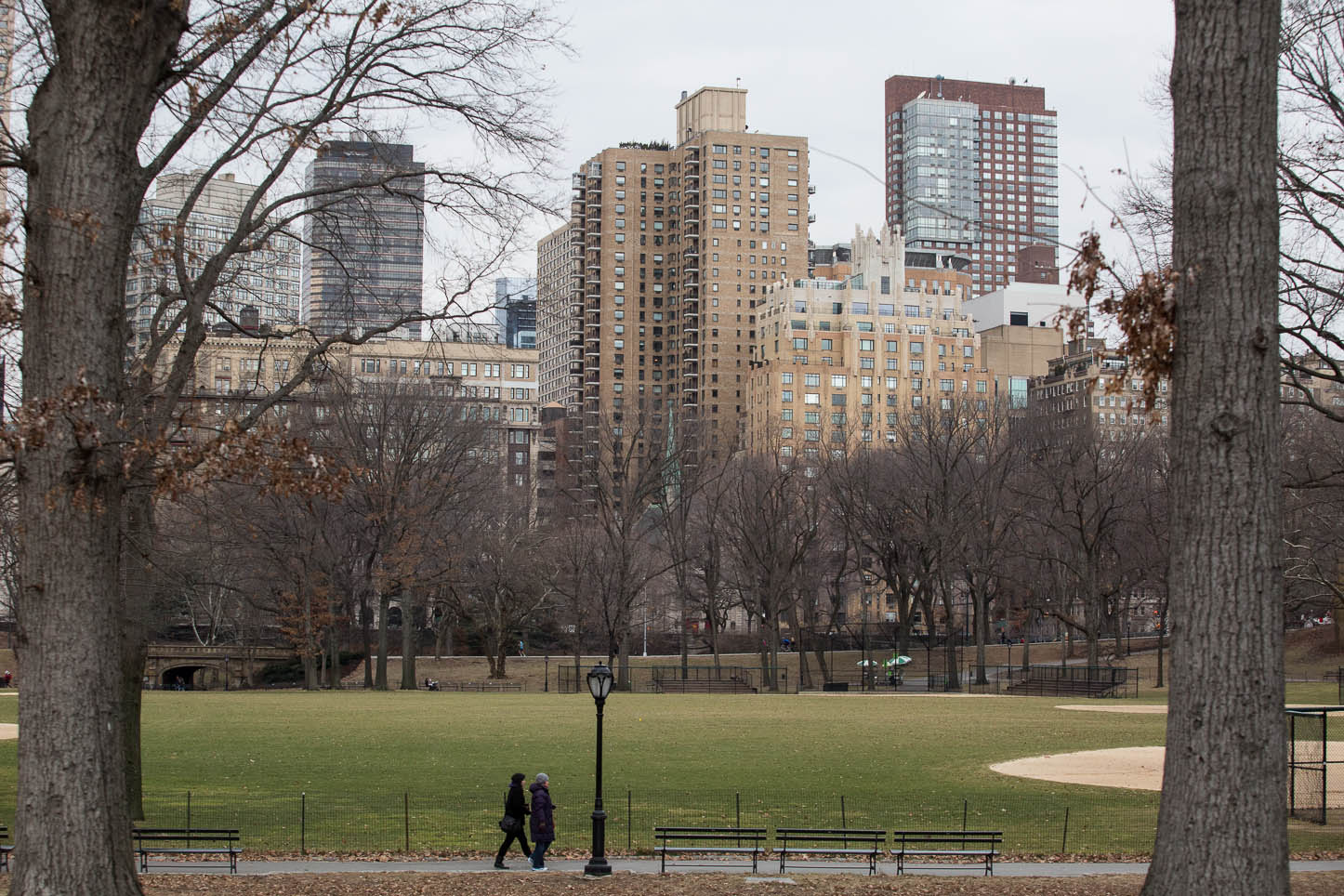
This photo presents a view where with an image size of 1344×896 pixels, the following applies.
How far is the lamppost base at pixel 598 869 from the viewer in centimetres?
1769

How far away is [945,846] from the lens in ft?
69.0

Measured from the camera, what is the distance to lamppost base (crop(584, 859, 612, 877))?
1769cm

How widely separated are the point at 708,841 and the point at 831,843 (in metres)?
1.79

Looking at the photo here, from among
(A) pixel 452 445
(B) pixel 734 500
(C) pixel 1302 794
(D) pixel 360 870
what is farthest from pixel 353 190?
(B) pixel 734 500

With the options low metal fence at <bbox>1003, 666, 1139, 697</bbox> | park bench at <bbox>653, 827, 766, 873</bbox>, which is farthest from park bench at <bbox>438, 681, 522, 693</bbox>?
park bench at <bbox>653, 827, 766, 873</bbox>

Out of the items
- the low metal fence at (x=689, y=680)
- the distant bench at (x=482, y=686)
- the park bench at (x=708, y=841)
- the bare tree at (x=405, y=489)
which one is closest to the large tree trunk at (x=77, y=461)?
the park bench at (x=708, y=841)

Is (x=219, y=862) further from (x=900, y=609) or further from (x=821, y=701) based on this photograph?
(x=900, y=609)

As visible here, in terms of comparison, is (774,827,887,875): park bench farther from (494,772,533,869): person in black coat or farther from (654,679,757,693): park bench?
(654,679,757,693): park bench

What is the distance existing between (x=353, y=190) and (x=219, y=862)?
933 centimetres

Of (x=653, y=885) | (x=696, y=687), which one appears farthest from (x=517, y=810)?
(x=696, y=687)

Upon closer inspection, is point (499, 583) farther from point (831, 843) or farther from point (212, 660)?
point (831, 843)

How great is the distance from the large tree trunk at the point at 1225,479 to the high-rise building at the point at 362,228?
31.8 feet

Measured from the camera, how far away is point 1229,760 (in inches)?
377

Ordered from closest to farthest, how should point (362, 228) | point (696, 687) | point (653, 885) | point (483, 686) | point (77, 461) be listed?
point (77, 461)
point (653, 885)
point (362, 228)
point (696, 687)
point (483, 686)
